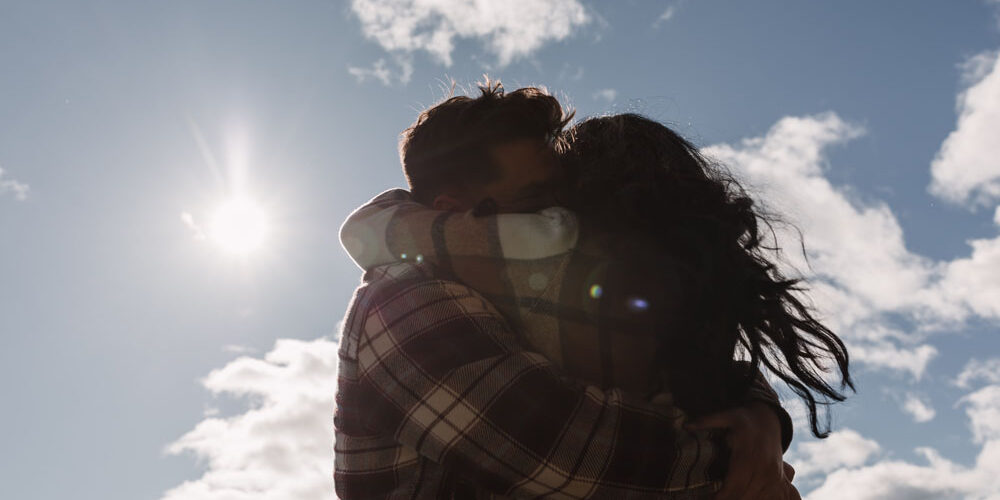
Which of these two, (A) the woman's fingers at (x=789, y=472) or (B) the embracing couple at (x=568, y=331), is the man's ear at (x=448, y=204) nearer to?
(B) the embracing couple at (x=568, y=331)

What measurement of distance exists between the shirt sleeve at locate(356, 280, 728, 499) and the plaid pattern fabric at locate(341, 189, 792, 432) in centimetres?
14

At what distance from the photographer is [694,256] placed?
238 centimetres

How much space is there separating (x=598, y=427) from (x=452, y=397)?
1.31 feet

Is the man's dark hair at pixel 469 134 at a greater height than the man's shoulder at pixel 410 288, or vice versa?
the man's dark hair at pixel 469 134

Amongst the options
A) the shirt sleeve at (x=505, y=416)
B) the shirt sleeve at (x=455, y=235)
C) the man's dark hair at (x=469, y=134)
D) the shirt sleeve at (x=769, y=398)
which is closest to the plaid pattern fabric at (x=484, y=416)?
the shirt sleeve at (x=505, y=416)

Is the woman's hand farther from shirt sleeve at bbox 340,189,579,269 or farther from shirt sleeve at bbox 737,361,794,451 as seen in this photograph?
shirt sleeve at bbox 340,189,579,269

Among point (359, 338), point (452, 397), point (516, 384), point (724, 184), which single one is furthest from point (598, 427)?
point (724, 184)

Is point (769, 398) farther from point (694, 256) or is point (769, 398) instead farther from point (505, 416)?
point (505, 416)

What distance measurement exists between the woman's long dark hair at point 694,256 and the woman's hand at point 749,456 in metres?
0.09

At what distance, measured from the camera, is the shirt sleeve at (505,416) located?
1.92 m

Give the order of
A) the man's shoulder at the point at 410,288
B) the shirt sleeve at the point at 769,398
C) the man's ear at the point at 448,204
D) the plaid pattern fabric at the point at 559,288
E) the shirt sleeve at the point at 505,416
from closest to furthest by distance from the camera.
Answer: the shirt sleeve at the point at 505,416 → the man's shoulder at the point at 410,288 → the plaid pattern fabric at the point at 559,288 → the shirt sleeve at the point at 769,398 → the man's ear at the point at 448,204

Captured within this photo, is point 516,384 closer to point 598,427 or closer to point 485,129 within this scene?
point 598,427

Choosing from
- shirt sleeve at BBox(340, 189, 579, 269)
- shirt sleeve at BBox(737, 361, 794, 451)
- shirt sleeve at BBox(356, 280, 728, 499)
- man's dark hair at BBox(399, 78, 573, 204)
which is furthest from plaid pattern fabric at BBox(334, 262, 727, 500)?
man's dark hair at BBox(399, 78, 573, 204)

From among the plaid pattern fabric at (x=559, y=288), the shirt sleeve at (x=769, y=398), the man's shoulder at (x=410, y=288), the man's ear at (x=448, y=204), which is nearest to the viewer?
the man's shoulder at (x=410, y=288)
